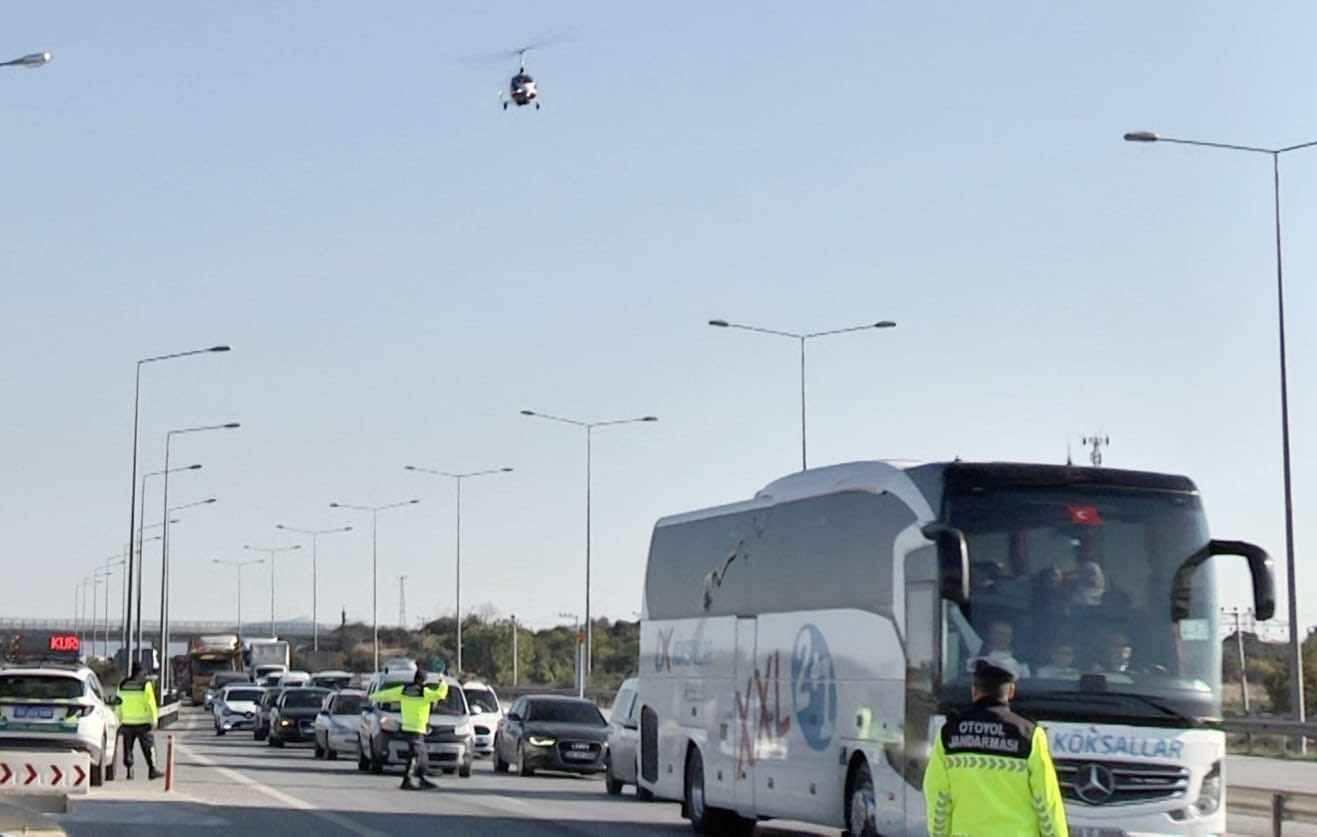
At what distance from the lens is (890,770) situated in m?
21.6

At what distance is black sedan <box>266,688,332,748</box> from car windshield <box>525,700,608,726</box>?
11.9 metres

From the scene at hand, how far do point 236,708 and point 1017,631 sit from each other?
51.0m

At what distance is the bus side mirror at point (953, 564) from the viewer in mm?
19203

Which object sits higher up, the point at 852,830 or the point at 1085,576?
the point at 1085,576

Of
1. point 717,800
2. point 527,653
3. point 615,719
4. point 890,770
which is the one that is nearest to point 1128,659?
point 890,770

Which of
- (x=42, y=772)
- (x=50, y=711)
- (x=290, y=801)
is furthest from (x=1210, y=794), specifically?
(x=50, y=711)

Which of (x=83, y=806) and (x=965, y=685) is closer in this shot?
(x=965, y=685)

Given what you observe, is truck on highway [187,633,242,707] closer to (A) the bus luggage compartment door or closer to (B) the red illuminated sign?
(B) the red illuminated sign

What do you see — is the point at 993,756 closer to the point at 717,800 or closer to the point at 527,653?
the point at 717,800

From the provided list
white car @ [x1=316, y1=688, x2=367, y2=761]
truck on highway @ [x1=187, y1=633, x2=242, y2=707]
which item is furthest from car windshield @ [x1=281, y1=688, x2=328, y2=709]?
truck on highway @ [x1=187, y1=633, x2=242, y2=707]

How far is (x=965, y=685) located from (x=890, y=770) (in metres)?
1.73

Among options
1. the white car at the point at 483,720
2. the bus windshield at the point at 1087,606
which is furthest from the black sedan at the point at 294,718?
the bus windshield at the point at 1087,606

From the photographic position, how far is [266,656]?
99188 mm

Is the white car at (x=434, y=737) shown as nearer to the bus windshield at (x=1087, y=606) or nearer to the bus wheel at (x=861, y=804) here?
the bus wheel at (x=861, y=804)
